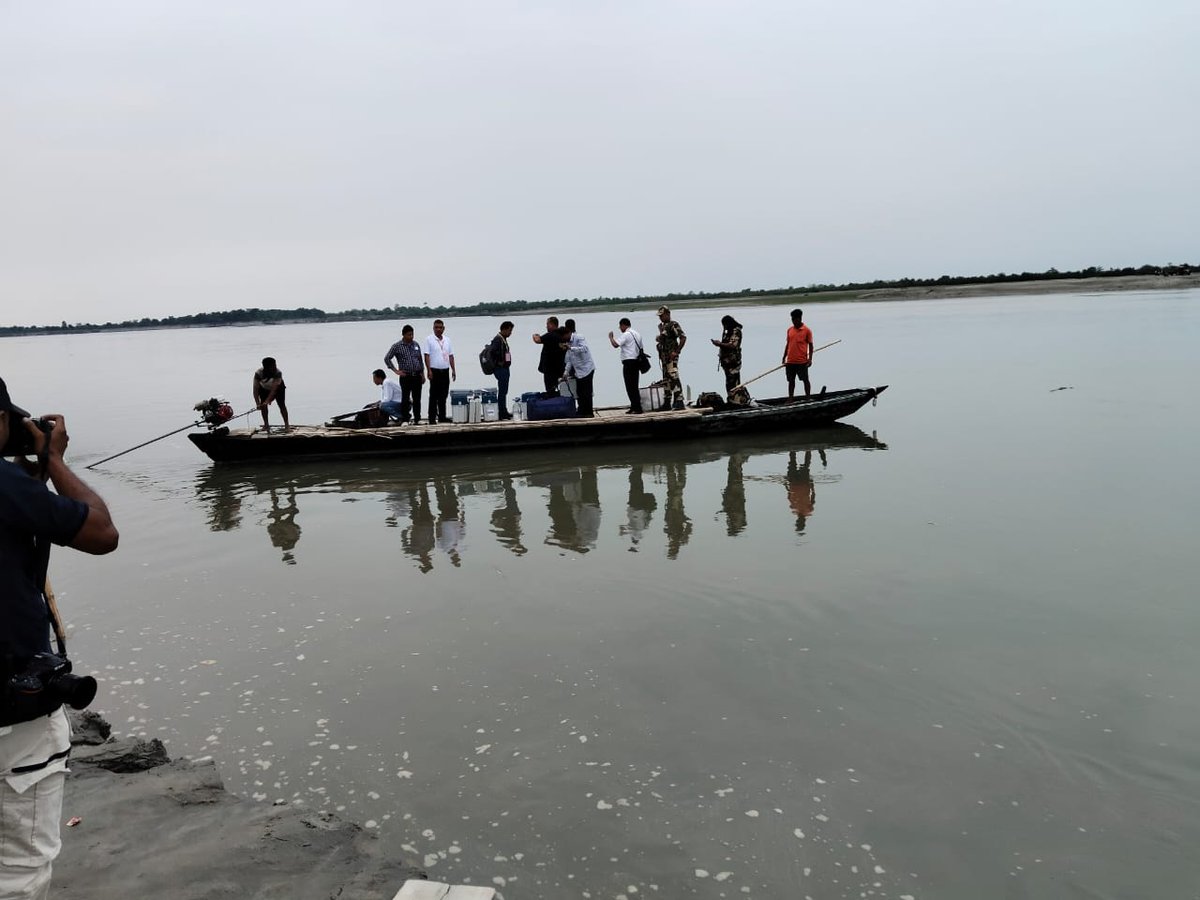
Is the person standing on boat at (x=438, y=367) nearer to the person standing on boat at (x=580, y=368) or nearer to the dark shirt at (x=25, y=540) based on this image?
the person standing on boat at (x=580, y=368)

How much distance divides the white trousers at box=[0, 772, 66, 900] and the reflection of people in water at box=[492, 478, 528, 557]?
242 inches

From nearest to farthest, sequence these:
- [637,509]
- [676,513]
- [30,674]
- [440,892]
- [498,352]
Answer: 1. [30,674]
2. [440,892]
3. [676,513]
4. [637,509]
5. [498,352]

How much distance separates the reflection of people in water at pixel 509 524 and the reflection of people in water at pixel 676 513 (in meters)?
1.59

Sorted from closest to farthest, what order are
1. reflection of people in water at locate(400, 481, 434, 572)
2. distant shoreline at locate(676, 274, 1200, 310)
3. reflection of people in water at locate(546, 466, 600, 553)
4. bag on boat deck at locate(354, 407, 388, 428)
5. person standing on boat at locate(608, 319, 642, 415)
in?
reflection of people in water at locate(400, 481, 434, 572), reflection of people in water at locate(546, 466, 600, 553), person standing on boat at locate(608, 319, 642, 415), bag on boat deck at locate(354, 407, 388, 428), distant shoreline at locate(676, 274, 1200, 310)

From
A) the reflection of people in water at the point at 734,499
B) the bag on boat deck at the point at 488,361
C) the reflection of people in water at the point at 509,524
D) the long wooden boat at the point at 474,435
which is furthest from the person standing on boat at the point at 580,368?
the reflection of people in water at the point at 509,524

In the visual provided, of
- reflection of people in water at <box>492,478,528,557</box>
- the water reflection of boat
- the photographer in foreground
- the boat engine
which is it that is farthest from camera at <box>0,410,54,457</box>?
the boat engine

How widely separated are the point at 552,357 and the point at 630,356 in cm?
143

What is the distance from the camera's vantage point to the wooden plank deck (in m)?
3.11

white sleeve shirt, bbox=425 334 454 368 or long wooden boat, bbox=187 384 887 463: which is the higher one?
white sleeve shirt, bbox=425 334 454 368

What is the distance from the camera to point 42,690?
8.36 ft

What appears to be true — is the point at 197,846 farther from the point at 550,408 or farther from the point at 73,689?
the point at 550,408

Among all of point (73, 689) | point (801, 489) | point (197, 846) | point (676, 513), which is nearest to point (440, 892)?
point (197, 846)

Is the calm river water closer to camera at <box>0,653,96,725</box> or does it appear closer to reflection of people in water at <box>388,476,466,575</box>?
reflection of people in water at <box>388,476,466,575</box>

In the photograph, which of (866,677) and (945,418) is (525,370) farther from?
(866,677)
